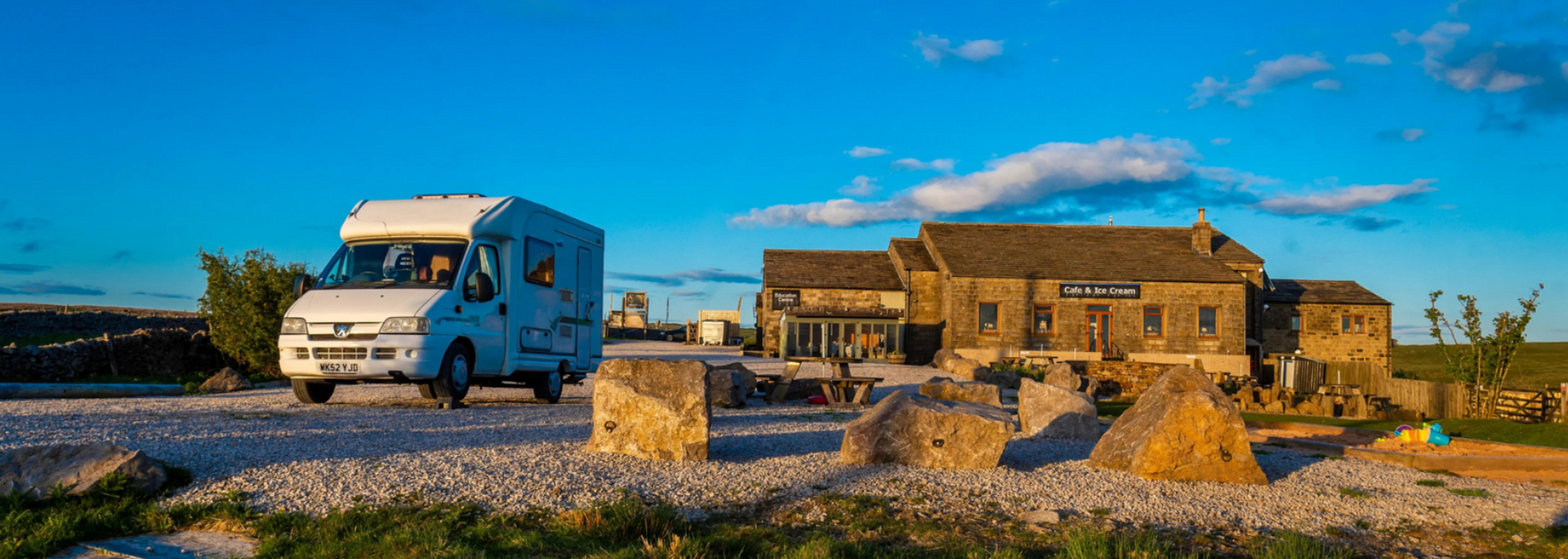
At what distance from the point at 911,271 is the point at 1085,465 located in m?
28.0

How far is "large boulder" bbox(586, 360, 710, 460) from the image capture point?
781 cm

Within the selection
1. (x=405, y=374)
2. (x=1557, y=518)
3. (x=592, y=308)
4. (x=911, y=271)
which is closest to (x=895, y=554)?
(x=1557, y=518)

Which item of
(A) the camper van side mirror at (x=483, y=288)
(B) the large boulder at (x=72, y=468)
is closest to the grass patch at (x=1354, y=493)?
(B) the large boulder at (x=72, y=468)

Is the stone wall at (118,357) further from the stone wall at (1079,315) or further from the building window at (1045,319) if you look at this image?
the building window at (1045,319)

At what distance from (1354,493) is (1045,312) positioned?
90.6 feet

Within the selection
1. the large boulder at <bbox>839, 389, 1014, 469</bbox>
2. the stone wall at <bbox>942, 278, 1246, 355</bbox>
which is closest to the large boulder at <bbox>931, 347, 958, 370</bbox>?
the stone wall at <bbox>942, 278, 1246, 355</bbox>

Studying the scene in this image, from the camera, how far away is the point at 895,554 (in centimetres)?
498

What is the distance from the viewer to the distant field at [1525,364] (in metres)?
32.8

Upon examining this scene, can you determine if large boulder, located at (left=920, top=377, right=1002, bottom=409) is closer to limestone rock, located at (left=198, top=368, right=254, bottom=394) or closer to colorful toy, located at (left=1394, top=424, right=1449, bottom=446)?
colorful toy, located at (left=1394, top=424, right=1449, bottom=446)

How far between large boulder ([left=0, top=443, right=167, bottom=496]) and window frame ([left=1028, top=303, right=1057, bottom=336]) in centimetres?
3187

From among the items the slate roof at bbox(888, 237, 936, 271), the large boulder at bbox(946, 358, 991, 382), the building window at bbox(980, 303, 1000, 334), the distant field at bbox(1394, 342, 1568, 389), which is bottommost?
the distant field at bbox(1394, 342, 1568, 389)

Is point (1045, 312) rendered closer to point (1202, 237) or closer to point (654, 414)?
point (1202, 237)

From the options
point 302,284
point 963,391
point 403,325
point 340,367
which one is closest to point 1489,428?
point 963,391

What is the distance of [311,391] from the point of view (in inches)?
468
